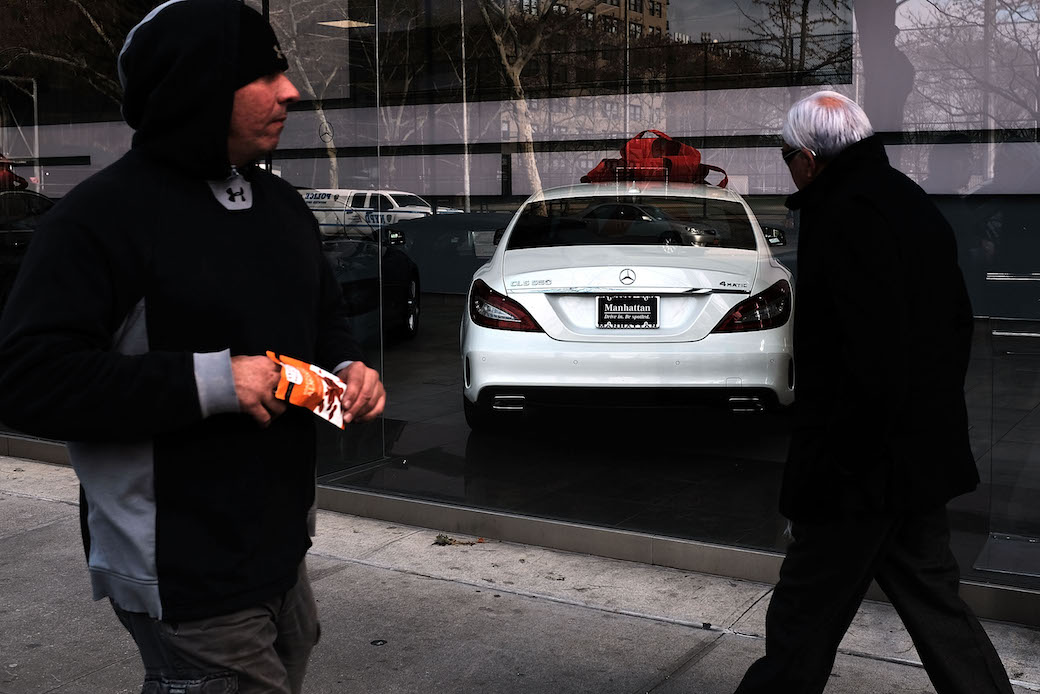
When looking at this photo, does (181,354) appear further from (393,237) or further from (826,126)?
(393,237)

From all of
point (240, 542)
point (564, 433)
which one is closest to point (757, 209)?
point (564, 433)

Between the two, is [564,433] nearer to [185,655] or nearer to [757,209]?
[757,209]

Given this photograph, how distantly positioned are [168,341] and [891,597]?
6.65 ft

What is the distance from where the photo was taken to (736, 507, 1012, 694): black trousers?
3080 mm

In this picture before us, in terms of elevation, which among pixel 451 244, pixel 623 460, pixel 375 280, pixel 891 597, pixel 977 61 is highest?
pixel 977 61

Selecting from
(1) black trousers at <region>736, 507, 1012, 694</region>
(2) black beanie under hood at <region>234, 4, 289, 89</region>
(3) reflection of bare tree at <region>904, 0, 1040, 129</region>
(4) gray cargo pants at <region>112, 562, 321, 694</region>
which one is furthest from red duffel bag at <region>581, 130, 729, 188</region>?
(4) gray cargo pants at <region>112, 562, 321, 694</region>

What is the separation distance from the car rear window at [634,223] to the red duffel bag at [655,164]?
0.34 ft

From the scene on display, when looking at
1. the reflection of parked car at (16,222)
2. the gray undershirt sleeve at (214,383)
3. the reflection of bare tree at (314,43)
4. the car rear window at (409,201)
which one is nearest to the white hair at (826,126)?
the gray undershirt sleeve at (214,383)

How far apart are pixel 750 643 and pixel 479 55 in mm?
3291

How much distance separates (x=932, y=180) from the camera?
4.79 m

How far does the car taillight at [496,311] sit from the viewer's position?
235 inches

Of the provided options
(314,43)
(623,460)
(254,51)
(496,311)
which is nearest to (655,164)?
(496,311)

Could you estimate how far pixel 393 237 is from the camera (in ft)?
21.9

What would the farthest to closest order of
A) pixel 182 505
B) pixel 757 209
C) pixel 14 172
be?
pixel 14 172, pixel 757 209, pixel 182 505
